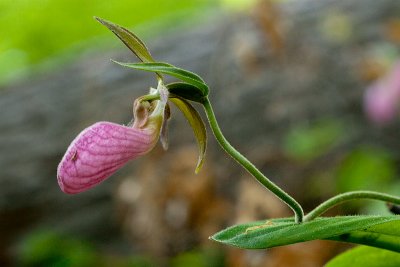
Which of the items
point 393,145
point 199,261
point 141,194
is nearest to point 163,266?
point 199,261

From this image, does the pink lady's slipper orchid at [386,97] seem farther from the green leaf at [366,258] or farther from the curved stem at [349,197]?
the curved stem at [349,197]

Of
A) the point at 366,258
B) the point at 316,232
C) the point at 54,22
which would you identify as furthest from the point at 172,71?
the point at 54,22

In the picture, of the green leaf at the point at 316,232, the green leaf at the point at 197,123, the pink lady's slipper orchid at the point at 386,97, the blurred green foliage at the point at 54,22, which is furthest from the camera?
the blurred green foliage at the point at 54,22

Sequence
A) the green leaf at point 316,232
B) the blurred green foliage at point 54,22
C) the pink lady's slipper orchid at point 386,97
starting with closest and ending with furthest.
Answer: the green leaf at point 316,232 → the pink lady's slipper orchid at point 386,97 → the blurred green foliage at point 54,22

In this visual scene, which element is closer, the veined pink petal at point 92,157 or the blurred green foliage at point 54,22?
the veined pink petal at point 92,157

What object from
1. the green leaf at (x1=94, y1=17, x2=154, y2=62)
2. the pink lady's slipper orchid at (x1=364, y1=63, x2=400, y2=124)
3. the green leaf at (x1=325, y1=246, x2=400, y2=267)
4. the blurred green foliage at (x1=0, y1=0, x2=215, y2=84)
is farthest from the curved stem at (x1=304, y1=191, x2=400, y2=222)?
the blurred green foliage at (x1=0, y1=0, x2=215, y2=84)

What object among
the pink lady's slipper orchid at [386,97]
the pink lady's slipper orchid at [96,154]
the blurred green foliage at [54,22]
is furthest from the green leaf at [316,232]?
the blurred green foliage at [54,22]

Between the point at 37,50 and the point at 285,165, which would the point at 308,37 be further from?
the point at 37,50

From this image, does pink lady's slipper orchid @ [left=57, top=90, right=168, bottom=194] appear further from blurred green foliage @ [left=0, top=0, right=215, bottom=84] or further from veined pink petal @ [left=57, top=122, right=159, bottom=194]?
blurred green foliage @ [left=0, top=0, right=215, bottom=84]
